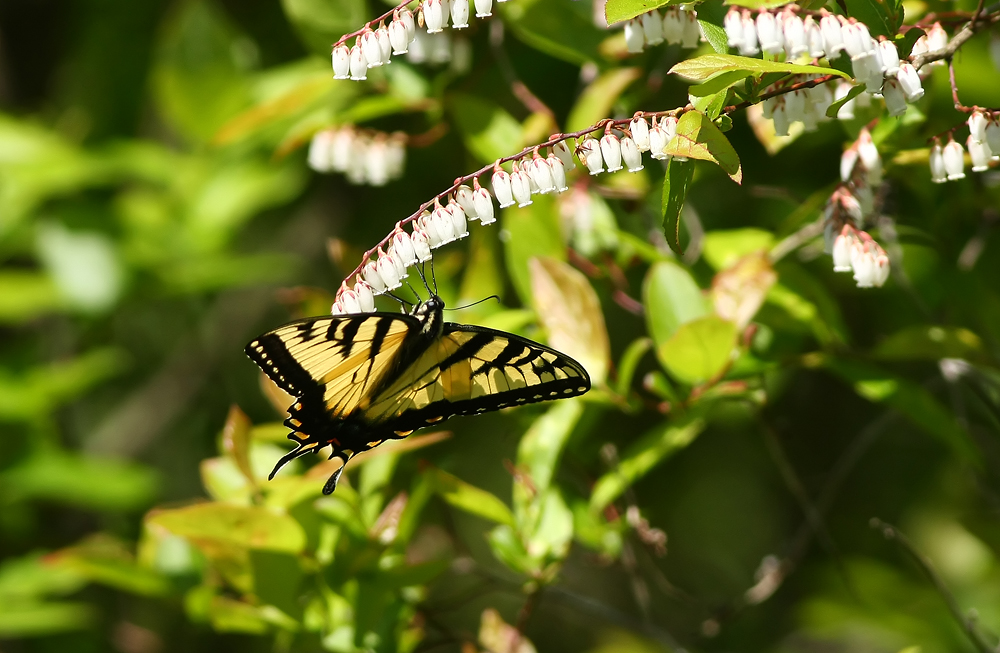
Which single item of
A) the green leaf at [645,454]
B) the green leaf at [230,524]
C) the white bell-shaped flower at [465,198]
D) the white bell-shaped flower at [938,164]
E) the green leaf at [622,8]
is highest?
the green leaf at [622,8]

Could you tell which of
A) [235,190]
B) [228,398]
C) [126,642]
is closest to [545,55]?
[235,190]

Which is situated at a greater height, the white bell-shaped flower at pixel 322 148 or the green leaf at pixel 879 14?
the green leaf at pixel 879 14

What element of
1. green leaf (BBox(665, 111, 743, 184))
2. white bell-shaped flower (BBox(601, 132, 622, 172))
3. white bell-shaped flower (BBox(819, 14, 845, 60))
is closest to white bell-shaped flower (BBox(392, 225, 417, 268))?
white bell-shaped flower (BBox(601, 132, 622, 172))

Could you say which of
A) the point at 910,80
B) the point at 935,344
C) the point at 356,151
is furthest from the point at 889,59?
the point at 356,151

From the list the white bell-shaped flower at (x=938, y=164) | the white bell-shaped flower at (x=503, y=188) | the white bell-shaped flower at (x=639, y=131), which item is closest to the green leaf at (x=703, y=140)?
the white bell-shaped flower at (x=639, y=131)

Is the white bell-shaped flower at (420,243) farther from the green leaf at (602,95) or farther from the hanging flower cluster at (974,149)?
the hanging flower cluster at (974,149)

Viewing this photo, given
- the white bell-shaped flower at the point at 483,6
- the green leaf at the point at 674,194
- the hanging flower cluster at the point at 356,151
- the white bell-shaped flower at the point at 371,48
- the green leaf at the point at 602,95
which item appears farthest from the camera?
the hanging flower cluster at the point at 356,151

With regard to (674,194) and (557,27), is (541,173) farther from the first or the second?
(557,27)

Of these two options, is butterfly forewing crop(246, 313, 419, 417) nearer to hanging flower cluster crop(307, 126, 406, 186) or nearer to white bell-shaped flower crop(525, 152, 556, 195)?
white bell-shaped flower crop(525, 152, 556, 195)
